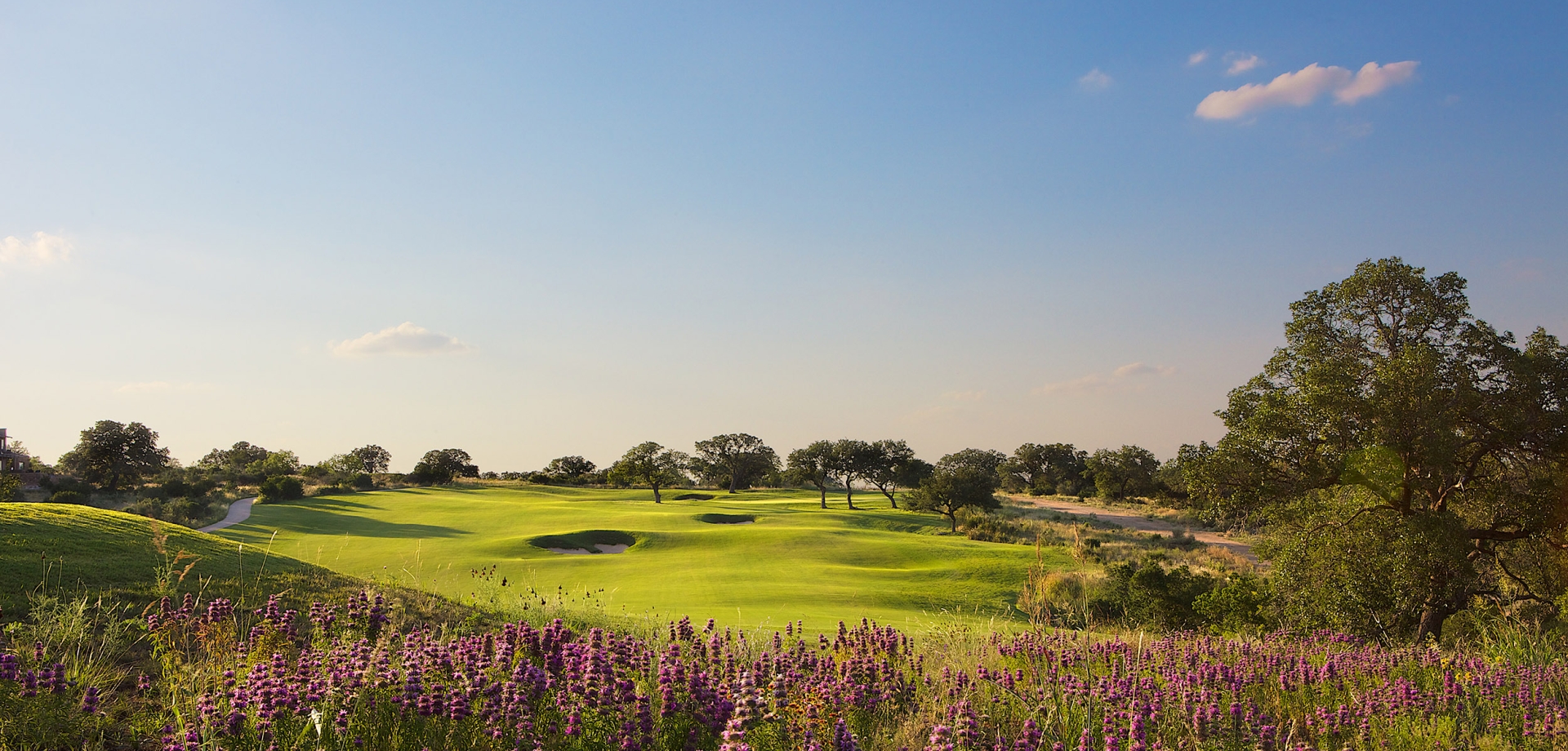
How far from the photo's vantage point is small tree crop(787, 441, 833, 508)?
70688 millimetres

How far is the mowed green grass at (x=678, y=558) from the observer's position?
18656 mm

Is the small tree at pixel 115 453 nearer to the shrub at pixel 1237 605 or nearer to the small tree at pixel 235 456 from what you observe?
the small tree at pixel 235 456

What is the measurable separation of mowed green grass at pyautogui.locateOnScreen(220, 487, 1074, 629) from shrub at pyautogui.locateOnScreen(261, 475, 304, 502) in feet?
5.64

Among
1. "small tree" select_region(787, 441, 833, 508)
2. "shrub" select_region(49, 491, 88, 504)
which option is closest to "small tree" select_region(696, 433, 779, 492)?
"small tree" select_region(787, 441, 833, 508)

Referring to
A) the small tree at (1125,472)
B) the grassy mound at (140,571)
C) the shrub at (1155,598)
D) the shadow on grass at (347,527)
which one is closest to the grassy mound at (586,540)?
the shadow on grass at (347,527)

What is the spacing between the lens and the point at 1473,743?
5.38m

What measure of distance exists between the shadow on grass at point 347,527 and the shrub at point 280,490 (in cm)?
1084

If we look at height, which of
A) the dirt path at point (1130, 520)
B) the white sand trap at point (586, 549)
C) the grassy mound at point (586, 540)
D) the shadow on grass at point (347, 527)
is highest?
the shadow on grass at point (347, 527)

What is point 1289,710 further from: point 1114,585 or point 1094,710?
point 1114,585

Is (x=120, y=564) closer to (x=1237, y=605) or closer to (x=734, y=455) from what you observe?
(x=1237, y=605)

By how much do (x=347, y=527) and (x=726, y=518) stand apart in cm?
2070

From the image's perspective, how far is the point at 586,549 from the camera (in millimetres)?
33438

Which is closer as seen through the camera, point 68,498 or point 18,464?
point 68,498

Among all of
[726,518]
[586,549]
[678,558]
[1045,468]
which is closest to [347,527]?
[586,549]
